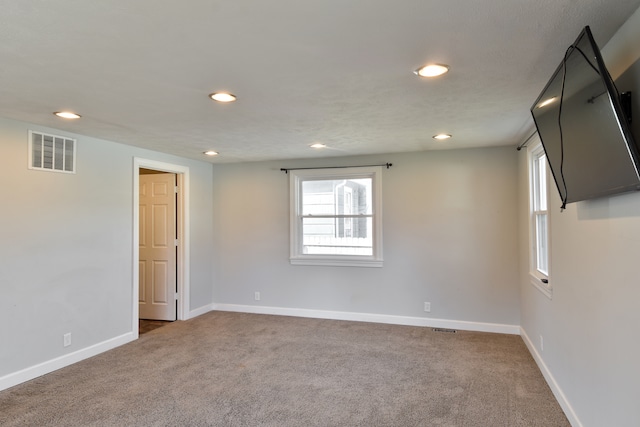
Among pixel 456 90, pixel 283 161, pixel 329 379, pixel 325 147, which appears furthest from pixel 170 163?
pixel 456 90

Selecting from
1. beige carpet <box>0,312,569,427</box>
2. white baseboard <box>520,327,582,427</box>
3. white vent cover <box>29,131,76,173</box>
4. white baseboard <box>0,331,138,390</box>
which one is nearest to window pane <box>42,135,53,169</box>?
white vent cover <box>29,131,76,173</box>

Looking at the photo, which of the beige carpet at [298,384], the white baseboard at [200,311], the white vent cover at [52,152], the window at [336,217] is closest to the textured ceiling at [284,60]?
the white vent cover at [52,152]

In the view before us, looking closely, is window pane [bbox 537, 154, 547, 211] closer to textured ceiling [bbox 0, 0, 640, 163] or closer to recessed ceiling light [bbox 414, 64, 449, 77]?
textured ceiling [bbox 0, 0, 640, 163]

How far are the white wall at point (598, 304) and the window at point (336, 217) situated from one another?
232 centimetres

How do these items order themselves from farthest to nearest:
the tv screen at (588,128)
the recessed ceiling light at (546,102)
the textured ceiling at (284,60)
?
the recessed ceiling light at (546,102), the textured ceiling at (284,60), the tv screen at (588,128)

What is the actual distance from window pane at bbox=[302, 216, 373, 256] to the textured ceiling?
1934 mm

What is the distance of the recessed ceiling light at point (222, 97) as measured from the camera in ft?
8.23

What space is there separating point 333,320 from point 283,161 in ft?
7.57

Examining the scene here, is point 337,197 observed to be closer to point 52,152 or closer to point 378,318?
point 378,318

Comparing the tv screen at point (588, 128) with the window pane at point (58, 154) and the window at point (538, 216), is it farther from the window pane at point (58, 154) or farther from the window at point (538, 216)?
the window pane at point (58, 154)

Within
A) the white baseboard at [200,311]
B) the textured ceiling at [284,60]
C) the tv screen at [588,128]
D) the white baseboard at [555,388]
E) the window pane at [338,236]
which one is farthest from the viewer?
the white baseboard at [200,311]

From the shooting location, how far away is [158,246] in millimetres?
5227

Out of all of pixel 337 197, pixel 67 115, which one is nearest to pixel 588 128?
pixel 67 115

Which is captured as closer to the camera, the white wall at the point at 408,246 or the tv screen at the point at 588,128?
the tv screen at the point at 588,128
